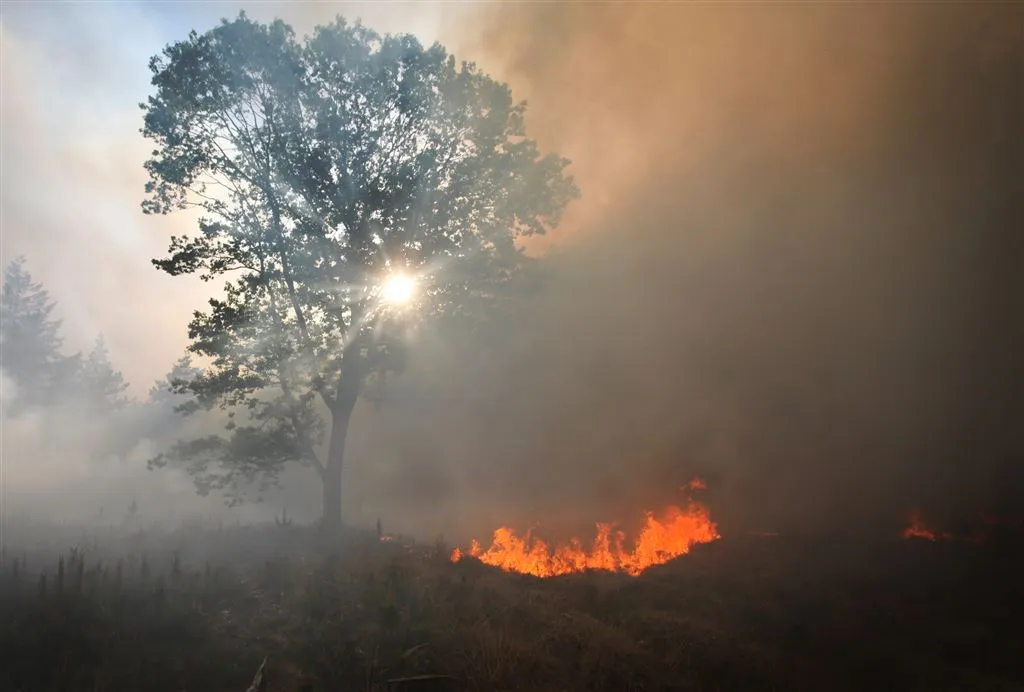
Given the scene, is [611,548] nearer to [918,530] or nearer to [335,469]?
[918,530]

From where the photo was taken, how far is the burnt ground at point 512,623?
26.9 ft

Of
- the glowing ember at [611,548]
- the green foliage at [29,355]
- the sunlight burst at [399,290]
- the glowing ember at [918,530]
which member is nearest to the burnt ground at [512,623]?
the glowing ember at [918,530]

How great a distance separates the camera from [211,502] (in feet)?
132

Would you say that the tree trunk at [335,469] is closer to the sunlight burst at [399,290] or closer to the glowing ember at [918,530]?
the sunlight burst at [399,290]

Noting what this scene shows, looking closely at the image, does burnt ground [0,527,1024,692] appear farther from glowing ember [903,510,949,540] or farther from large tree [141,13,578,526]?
large tree [141,13,578,526]

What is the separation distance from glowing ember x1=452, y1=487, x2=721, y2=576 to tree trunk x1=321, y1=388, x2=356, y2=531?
4306mm

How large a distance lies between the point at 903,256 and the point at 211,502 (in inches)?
1782

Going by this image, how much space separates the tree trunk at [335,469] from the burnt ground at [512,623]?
82.0 inches

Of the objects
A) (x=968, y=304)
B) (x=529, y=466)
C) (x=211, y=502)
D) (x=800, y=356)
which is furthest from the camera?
(x=211, y=502)

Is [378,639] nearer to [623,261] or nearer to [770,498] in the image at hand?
[770,498]

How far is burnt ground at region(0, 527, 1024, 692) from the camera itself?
8203 mm

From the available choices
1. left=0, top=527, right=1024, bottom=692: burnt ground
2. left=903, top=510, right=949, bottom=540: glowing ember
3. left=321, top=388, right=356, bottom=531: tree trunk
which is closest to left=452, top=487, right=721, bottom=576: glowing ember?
left=0, top=527, right=1024, bottom=692: burnt ground

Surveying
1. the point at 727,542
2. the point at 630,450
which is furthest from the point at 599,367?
the point at 727,542

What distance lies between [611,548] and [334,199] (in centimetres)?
1452
